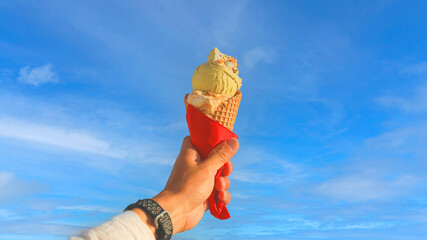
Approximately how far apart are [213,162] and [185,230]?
0.85 m

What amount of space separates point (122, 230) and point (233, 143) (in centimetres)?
→ 195

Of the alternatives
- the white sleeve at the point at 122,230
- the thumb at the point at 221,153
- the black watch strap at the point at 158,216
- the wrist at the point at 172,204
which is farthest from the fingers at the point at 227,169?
the white sleeve at the point at 122,230

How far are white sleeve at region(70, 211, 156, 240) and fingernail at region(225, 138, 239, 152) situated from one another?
1.67 metres

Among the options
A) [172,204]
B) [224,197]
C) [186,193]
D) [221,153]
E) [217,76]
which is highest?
[217,76]

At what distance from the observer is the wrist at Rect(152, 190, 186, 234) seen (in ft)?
9.96

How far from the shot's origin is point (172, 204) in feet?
10.2

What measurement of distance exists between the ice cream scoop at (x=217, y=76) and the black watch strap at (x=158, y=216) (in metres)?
1.94

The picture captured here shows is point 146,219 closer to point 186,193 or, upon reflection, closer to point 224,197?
point 186,193

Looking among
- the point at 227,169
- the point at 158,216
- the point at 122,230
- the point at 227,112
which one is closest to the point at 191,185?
the point at 158,216

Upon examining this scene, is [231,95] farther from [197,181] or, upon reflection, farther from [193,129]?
[197,181]

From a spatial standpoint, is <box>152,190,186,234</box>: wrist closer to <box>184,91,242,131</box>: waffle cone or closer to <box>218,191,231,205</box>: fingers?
<box>218,191,231,205</box>: fingers

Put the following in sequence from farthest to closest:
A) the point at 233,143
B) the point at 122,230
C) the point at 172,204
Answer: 1. the point at 233,143
2. the point at 172,204
3. the point at 122,230

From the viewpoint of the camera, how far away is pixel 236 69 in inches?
176

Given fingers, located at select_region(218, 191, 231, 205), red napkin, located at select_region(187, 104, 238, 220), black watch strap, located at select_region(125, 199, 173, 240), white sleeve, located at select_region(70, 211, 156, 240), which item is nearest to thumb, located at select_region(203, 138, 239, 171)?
red napkin, located at select_region(187, 104, 238, 220)
